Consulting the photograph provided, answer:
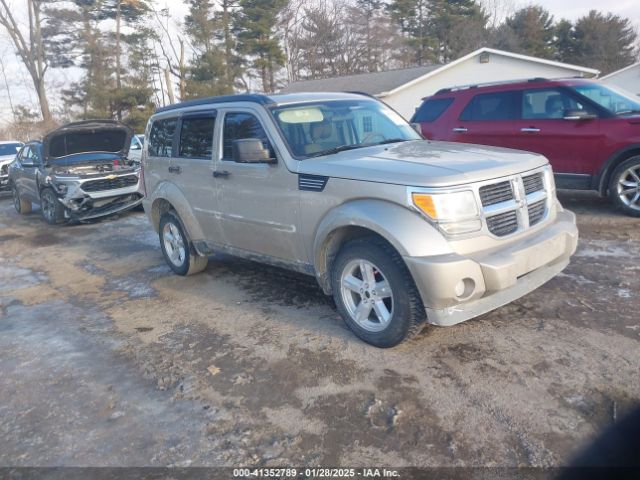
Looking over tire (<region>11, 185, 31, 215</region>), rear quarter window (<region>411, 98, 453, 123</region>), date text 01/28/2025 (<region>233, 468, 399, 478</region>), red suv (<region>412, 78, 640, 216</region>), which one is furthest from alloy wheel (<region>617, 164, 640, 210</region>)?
tire (<region>11, 185, 31, 215</region>)

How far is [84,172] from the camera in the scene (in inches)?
411

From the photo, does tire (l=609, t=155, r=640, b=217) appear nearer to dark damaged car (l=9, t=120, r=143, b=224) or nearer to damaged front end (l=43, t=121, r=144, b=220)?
damaged front end (l=43, t=121, r=144, b=220)

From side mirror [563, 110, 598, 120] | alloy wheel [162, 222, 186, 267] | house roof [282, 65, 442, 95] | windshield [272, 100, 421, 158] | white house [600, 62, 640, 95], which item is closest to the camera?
windshield [272, 100, 421, 158]

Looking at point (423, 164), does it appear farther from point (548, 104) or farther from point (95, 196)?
point (95, 196)

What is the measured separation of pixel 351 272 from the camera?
401 centimetres

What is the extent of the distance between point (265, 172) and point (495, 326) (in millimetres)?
2332

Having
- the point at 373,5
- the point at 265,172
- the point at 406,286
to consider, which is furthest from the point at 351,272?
the point at 373,5

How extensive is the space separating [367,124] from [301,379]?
2559 millimetres

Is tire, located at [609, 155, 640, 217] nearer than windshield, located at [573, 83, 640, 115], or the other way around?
tire, located at [609, 155, 640, 217]

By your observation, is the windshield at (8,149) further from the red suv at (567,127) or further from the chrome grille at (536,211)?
the chrome grille at (536,211)

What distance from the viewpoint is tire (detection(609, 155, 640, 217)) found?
697 centimetres

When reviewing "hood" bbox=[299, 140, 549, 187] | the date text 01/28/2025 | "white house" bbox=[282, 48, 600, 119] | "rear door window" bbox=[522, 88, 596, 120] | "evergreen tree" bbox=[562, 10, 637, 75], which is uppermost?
"evergreen tree" bbox=[562, 10, 637, 75]

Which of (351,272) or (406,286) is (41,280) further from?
(406,286)

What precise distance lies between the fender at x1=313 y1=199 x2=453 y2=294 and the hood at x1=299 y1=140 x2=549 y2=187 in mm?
201
